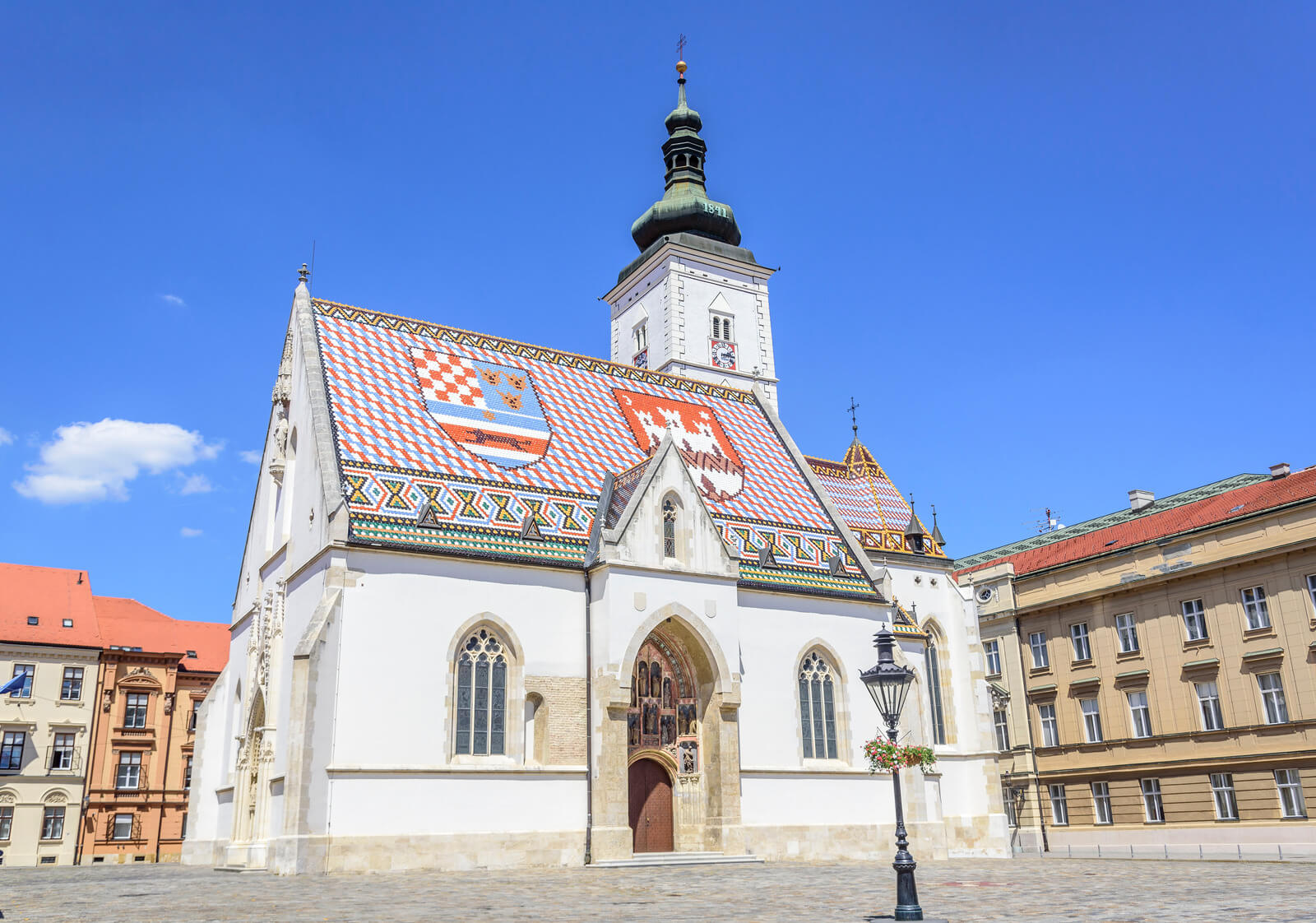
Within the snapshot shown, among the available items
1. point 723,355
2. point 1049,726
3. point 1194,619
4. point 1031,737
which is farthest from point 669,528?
point 723,355

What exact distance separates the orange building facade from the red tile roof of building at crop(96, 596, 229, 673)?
0.08m

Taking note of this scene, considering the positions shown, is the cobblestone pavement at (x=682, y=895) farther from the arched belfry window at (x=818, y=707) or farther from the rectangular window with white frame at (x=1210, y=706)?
the rectangular window with white frame at (x=1210, y=706)

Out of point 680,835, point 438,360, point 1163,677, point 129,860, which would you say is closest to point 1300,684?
point 1163,677

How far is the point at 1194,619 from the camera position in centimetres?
3709

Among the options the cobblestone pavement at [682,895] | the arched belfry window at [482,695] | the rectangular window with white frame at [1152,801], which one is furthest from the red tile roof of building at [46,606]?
the rectangular window with white frame at [1152,801]

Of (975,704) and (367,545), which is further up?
(367,545)

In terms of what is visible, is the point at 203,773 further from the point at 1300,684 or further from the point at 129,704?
the point at 1300,684

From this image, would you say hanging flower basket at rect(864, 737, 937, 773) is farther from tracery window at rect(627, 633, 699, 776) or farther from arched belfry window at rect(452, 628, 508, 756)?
tracery window at rect(627, 633, 699, 776)

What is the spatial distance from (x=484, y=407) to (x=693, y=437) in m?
6.97

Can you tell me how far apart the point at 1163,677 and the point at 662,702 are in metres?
20.7

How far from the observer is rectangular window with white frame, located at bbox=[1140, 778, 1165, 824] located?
3741cm

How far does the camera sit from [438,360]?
2969cm

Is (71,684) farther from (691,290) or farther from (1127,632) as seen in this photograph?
(1127,632)

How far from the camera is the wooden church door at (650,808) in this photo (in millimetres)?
25922
